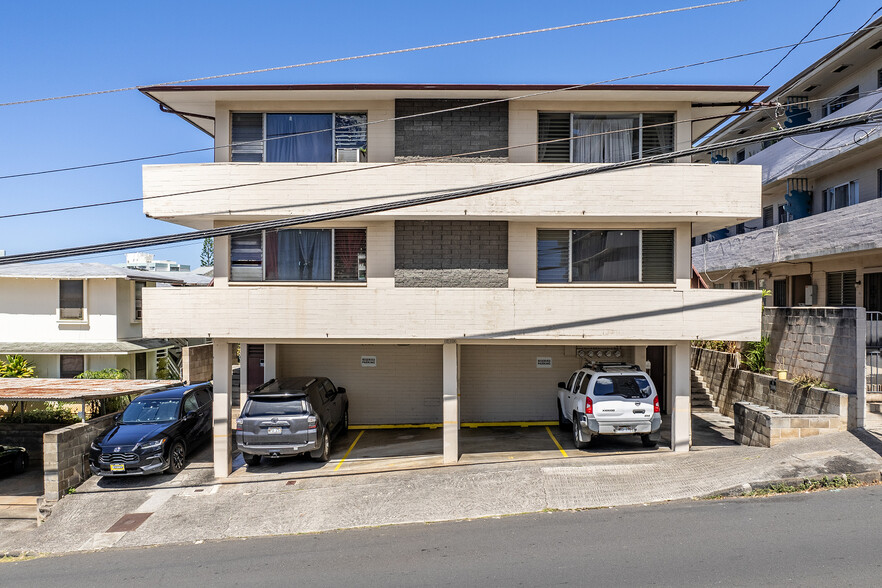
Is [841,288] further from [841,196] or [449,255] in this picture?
[449,255]

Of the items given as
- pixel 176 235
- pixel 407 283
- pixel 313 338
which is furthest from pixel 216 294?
pixel 407 283

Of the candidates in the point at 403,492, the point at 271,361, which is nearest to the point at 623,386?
the point at 403,492

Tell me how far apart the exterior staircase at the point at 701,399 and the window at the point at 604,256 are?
248 inches

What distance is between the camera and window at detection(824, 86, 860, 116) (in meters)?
19.4

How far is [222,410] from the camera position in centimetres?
1267

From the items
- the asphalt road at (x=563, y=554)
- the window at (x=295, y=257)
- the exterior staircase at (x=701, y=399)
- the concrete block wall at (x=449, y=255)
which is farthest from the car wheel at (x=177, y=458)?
the exterior staircase at (x=701, y=399)

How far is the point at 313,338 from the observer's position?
41.0 feet

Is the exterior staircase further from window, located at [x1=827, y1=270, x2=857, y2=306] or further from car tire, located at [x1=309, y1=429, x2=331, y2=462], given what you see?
car tire, located at [x1=309, y1=429, x2=331, y2=462]

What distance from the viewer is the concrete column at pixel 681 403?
12.7m

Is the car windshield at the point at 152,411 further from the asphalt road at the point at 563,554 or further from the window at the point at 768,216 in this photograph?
the window at the point at 768,216

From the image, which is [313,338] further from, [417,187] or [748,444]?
[748,444]

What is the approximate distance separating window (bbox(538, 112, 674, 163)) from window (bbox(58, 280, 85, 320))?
17.8 meters

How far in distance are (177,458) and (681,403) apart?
1114cm

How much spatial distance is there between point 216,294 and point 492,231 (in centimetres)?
605
